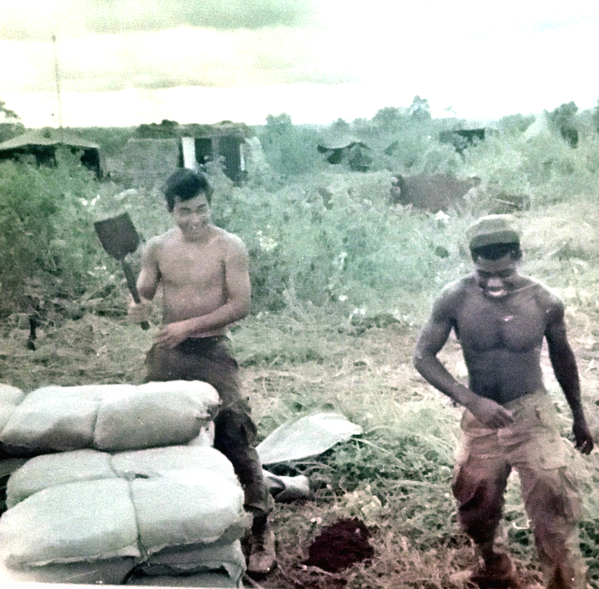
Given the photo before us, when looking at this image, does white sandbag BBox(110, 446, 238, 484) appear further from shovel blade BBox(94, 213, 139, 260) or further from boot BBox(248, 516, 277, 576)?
shovel blade BBox(94, 213, 139, 260)

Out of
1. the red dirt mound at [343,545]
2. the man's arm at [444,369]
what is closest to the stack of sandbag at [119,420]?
the red dirt mound at [343,545]

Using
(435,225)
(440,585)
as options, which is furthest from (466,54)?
(440,585)

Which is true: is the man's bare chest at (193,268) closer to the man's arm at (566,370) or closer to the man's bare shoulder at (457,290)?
the man's bare shoulder at (457,290)

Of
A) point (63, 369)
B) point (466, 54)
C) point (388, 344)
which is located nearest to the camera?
point (466, 54)

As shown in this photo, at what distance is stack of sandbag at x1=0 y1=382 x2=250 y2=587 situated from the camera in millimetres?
2191

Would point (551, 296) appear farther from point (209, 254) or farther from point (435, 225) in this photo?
point (209, 254)

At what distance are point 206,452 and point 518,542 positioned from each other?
3.42ft

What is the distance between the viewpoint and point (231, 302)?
90.3 inches

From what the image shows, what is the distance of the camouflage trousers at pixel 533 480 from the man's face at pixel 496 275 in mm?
336

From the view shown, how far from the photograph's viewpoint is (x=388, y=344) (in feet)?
7.32

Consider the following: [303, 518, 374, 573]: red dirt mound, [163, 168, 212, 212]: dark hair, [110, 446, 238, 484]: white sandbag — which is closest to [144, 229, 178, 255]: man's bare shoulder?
[163, 168, 212, 212]: dark hair

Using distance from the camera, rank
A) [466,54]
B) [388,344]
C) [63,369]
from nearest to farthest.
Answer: [466,54] → [388,344] → [63,369]

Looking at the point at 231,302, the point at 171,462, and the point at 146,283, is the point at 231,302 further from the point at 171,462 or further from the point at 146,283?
the point at 171,462

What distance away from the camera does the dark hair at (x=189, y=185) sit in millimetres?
2271
